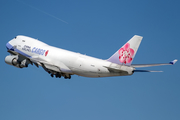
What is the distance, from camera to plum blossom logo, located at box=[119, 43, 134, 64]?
45.9 m

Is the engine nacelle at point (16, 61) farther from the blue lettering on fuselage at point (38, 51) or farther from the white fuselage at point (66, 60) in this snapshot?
the blue lettering on fuselage at point (38, 51)

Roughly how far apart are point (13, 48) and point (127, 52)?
69.0 ft

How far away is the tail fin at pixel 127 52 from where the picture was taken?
149ft

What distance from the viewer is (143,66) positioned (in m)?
45.1

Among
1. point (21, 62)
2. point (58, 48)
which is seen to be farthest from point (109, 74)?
point (21, 62)

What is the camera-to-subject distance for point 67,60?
51.0 m

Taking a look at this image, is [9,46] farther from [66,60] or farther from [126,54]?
[126,54]

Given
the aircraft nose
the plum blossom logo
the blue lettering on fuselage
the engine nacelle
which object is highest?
the aircraft nose

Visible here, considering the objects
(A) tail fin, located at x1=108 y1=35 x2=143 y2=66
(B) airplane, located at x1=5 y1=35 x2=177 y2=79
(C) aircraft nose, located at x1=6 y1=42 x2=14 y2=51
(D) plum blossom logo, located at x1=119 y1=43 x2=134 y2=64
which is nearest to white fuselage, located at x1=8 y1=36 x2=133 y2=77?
(B) airplane, located at x1=5 y1=35 x2=177 y2=79

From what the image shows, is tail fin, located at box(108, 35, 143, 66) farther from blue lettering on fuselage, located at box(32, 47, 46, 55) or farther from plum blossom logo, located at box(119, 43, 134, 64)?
blue lettering on fuselage, located at box(32, 47, 46, 55)

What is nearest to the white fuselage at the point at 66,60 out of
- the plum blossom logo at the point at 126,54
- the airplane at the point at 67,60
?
the airplane at the point at 67,60

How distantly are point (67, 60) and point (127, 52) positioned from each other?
915 cm

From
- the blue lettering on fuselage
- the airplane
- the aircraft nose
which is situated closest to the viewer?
the airplane

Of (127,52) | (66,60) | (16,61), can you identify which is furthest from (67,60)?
(16,61)
